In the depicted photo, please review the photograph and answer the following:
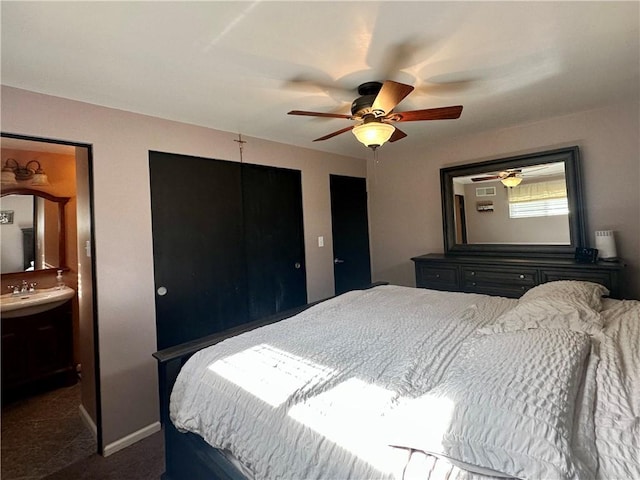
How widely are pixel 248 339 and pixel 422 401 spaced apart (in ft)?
3.15

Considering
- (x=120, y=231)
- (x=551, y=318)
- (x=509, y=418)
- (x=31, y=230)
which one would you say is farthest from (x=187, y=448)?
(x=31, y=230)

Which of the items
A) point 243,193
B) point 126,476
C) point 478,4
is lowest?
point 126,476

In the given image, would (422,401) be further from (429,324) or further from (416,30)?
(416,30)

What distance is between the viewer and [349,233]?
4.03 meters

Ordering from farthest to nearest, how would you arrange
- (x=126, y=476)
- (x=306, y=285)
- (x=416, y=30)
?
(x=306, y=285)
(x=126, y=476)
(x=416, y=30)

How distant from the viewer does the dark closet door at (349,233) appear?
12.7 feet

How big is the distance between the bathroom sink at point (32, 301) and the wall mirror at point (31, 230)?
0.29 meters

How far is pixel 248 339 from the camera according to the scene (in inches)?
63.2

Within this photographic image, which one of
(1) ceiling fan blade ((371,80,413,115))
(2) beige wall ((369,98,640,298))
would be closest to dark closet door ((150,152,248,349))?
(1) ceiling fan blade ((371,80,413,115))

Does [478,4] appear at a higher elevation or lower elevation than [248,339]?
higher

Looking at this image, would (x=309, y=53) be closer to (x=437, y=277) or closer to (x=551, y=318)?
(x=551, y=318)

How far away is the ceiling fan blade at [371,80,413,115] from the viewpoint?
160 centimetres

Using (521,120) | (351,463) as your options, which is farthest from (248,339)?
(521,120)

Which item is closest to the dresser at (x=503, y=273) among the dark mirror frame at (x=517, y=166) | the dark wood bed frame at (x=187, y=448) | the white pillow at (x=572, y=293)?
the dark mirror frame at (x=517, y=166)
